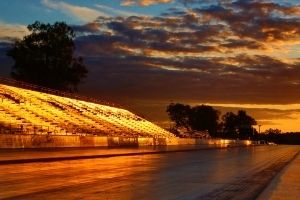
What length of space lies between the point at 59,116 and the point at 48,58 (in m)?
45.1

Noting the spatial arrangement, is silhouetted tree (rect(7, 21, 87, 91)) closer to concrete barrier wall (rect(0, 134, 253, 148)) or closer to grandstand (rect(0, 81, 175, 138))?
grandstand (rect(0, 81, 175, 138))

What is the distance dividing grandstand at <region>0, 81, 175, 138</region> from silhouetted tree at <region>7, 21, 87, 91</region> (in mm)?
14359

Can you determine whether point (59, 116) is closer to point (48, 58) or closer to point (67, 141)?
point (67, 141)

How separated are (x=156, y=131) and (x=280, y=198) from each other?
284 feet

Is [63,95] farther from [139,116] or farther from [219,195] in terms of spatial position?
[219,195]

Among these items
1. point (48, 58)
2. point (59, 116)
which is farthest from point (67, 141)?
point (48, 58)

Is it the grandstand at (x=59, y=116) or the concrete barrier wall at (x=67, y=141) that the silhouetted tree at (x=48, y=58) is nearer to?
the grandstand at (x=59, y=116)

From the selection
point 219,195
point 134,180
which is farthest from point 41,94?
point 219,195

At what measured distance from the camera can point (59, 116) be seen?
68750 millimetres

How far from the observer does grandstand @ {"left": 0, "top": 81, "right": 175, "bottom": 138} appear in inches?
2178

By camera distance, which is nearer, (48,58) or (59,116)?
(59,116)

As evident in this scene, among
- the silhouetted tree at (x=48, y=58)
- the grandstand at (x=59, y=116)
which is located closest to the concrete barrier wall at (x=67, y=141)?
the grandstand at (x=59, y=116)

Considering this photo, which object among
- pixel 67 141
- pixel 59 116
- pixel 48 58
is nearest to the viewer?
pixel 67 141

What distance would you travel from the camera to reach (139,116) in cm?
11162
